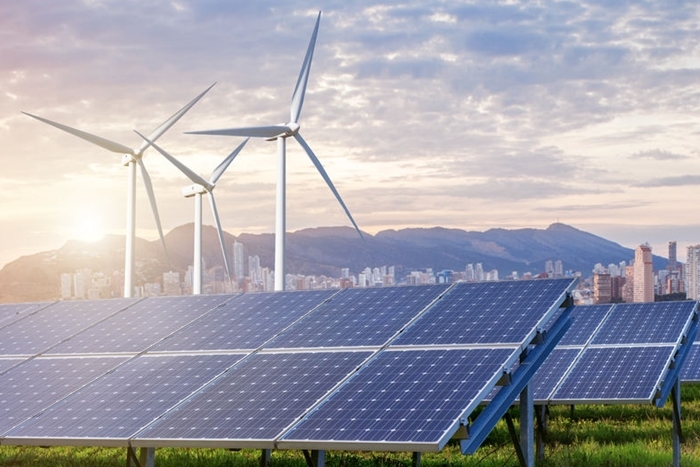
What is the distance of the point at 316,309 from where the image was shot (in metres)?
23.2

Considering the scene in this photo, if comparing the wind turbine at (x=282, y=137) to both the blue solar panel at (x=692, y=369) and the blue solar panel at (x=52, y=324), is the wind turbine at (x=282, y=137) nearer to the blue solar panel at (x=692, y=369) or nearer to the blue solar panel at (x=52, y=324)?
the blue solar panel at (x=52, y=324)

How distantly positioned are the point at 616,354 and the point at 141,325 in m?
15.5

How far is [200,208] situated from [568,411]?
818 inches

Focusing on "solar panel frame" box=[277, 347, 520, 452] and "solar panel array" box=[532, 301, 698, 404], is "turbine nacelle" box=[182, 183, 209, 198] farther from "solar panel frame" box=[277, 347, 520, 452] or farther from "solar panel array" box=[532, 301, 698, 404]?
"solar panel frame" box=[277, 347, 520, 452]

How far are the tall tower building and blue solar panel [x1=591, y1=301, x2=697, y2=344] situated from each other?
422 feet

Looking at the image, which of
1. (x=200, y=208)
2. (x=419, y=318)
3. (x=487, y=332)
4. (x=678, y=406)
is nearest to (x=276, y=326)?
(x=419, y=318)

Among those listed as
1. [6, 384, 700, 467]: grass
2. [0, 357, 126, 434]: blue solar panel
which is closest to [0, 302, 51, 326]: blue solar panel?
[6, 384, 700, 467]: grass

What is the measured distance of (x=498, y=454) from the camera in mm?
28938

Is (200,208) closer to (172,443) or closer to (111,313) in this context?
(111,313)

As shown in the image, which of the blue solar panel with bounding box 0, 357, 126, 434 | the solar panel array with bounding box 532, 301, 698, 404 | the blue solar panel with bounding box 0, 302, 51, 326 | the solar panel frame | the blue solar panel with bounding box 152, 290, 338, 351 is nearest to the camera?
the solar panel frame

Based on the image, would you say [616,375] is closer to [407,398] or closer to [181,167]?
[407,398]

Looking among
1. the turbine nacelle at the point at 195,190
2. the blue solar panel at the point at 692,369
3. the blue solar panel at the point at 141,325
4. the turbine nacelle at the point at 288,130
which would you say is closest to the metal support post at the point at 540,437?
the blue solar panel at the point at 141,325

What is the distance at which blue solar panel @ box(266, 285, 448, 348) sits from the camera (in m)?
20.7

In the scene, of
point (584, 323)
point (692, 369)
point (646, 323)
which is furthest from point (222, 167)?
point (646, 323)
